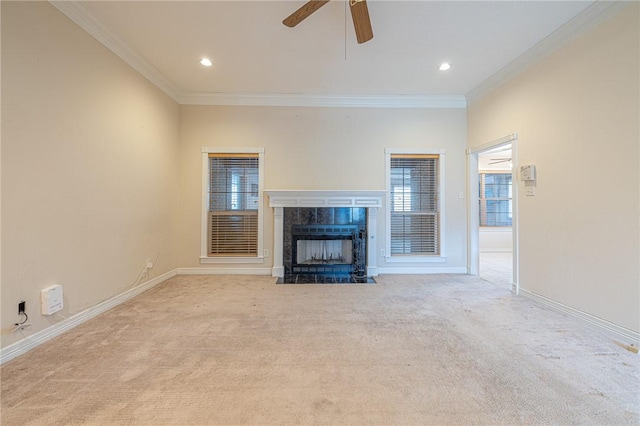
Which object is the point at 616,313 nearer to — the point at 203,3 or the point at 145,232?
the point at 203,3

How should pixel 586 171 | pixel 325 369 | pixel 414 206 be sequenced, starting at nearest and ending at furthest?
1. pixel 325 369
2. pixel 586 171
3. pixel 414 206

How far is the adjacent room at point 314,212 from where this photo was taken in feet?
5.07

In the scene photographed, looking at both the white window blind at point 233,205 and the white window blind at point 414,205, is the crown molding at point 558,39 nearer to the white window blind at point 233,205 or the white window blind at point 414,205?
the white window blind at point 414,205

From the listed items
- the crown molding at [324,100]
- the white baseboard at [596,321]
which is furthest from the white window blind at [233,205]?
the white baseboard at [596,321]

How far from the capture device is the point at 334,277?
12.9ft

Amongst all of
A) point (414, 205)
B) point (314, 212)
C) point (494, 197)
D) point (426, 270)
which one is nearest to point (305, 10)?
point (314, 212)

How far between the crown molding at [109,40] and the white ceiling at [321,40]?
1 cm

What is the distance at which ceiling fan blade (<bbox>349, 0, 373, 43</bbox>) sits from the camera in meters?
1.80

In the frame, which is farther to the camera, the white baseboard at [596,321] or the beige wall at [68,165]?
the white baseboard at [596,321]

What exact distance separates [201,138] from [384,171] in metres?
3.12

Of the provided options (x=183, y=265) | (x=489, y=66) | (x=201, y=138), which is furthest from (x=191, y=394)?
(x=489, y=66)

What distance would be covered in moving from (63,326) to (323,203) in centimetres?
315

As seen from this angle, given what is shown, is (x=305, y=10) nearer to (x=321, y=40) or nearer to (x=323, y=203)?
(x=321, y=40)

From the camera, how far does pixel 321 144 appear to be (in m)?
4.14
